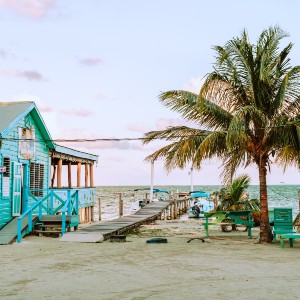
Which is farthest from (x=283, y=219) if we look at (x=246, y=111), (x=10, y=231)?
(x=10, y=231)

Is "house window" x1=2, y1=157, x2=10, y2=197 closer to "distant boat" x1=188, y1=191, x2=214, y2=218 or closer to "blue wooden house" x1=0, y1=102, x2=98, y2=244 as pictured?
"blue wooden house" x1=0, y1=102, x2=98, y2=244

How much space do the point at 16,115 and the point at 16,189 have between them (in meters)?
2.92

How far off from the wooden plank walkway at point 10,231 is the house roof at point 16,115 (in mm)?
3335

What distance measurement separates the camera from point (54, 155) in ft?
77.4

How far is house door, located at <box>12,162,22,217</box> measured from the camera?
62.1 feet

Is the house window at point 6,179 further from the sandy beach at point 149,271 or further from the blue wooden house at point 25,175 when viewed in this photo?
the sandy beach at point 149,271

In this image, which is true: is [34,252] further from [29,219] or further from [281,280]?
[281,280]

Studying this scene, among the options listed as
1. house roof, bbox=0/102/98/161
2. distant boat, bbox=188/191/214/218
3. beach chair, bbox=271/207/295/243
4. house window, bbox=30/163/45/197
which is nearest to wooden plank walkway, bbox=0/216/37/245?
house window, bbox=30/163/45/197

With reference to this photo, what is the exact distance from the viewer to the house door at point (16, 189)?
18938mm

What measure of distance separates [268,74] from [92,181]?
1845 centimetres

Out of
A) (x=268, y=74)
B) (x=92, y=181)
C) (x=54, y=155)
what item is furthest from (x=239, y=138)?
(x=92, y=181)

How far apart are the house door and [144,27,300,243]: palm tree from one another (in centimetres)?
601

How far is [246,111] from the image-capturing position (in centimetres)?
1444

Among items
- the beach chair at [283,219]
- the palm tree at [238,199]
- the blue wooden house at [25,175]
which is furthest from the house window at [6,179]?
the beach chair at [283,219]
